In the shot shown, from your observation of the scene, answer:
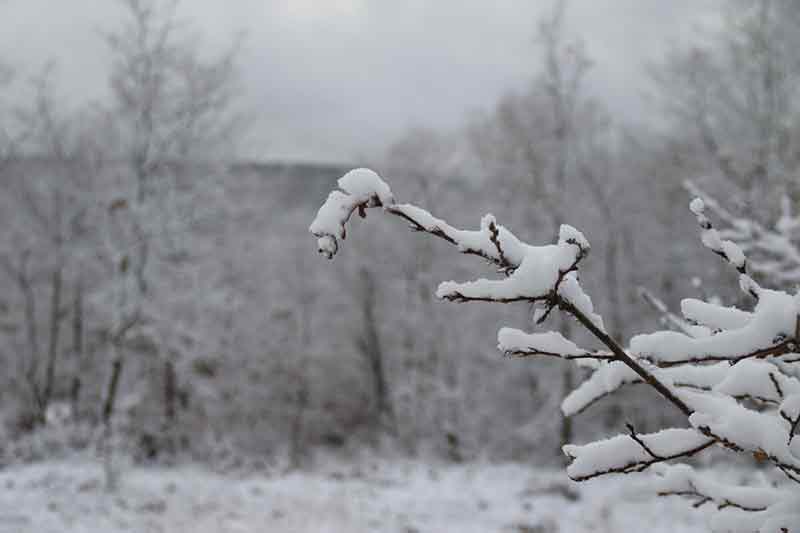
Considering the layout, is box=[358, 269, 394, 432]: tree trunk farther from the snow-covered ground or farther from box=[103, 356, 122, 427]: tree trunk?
box=[103, 356, 122, 427]: tree trunk

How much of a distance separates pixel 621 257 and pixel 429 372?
8.31 metres

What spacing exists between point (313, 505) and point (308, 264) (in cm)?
1667

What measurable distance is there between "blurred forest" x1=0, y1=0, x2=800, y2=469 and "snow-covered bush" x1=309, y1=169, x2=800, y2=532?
3302mm

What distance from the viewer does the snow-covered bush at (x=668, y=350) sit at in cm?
117

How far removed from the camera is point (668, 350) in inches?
50.4

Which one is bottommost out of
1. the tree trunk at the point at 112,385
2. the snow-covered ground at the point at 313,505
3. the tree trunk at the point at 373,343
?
the snow-covered ground at the point at 313,505

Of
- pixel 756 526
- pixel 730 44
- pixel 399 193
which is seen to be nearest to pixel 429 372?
pixel 399 193

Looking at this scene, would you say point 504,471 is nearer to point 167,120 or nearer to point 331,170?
point 167,120

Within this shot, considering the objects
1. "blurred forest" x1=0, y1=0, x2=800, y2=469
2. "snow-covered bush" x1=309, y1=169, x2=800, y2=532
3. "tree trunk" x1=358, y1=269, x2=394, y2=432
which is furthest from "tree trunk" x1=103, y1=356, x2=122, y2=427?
"tree trunk" x1=358, y1=269, x2=394, y2=432

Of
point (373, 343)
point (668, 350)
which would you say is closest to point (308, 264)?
point (373, 343)

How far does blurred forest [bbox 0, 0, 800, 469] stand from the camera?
10.4m

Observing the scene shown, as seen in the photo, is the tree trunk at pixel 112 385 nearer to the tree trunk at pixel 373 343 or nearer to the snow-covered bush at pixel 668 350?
the snow-covered bush at pixel 668 350

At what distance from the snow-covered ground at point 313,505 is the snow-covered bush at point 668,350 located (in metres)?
6.25

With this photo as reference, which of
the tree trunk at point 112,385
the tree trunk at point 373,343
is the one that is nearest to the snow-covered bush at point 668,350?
the tree trunk at point 112,385
